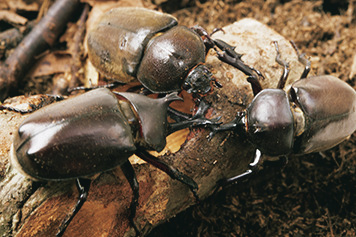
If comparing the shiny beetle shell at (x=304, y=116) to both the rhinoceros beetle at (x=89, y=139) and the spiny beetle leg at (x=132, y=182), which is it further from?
the spiny beetle leg at (x=132, y=182)

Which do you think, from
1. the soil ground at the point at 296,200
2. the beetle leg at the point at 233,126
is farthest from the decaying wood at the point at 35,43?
the beetle leg at the point at 233,126

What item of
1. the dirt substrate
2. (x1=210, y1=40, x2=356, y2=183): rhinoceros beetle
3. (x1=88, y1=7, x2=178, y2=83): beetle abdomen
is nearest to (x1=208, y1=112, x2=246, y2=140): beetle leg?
(x1=210, y1=40, x2=356, y2=183): rhinoceros beetle

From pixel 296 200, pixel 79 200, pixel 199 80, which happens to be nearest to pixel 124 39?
pixel 199 80

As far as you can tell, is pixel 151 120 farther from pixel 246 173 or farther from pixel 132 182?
pixel 246 173

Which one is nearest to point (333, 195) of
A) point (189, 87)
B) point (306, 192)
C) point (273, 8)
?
point (306, 192)

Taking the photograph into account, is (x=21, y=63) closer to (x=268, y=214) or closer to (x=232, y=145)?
(x=232, y=145)

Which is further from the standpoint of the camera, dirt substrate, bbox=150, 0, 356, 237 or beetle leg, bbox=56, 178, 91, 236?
dirt substrate, bbox=150, 0, 356, 237

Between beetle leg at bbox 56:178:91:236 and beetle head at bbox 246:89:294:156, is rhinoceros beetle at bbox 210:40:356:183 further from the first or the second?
beetle leg at bbox 56:178:91:236
